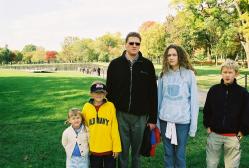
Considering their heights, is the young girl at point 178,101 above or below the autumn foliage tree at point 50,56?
below

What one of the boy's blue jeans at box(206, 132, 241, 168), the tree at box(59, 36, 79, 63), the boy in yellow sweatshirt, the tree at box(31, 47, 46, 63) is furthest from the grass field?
the tree at box(31, 47, 46, 63)

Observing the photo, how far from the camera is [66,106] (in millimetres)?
13297

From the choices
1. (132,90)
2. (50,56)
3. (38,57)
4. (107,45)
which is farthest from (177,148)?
(50,56)

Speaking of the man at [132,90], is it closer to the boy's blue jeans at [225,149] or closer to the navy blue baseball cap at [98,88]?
the navy blue baseball cap at [98,88]

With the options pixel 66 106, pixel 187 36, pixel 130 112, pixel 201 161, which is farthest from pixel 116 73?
pixel 187 36

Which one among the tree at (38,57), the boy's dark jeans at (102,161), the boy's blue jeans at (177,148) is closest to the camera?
the boy's dark jeans at (102,161)

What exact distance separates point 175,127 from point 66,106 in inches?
359

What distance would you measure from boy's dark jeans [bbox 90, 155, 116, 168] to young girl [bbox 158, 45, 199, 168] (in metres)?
0.82

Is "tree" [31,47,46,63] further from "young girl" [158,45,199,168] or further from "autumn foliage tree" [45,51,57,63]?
"young girl" [158,45,199,168]

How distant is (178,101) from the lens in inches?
182

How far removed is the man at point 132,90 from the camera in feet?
14.9

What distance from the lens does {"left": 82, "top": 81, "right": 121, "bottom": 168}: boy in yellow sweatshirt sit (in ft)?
14.6

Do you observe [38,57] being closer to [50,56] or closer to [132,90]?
[50,56]

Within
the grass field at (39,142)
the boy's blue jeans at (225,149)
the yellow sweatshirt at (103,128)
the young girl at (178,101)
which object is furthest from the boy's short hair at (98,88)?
the grass field at (39,142)
